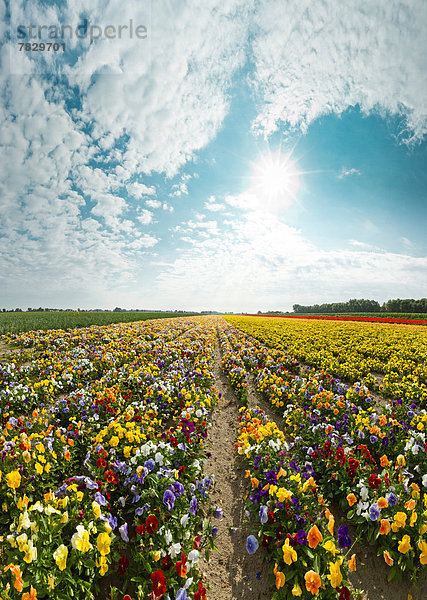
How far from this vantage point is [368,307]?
308 ft

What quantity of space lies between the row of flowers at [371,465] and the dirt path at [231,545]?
1020mm

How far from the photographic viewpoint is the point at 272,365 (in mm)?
9570

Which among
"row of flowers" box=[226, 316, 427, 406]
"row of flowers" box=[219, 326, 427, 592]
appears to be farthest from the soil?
"row of flowers" box=[226, 316, 427, 406]

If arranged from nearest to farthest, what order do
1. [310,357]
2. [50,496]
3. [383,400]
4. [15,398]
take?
1. [50,496]
2. [15,398]
3. [383,400]
4. [310,357]

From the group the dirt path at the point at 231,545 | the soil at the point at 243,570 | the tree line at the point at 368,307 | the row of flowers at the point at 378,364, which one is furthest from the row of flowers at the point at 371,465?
the tree line at the point at 368,307

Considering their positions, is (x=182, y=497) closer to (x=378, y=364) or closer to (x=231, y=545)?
(x=231, y=545)

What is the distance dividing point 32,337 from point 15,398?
446 inches

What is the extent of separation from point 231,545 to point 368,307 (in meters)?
107

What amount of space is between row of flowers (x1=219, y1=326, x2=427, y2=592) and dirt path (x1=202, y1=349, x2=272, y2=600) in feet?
3.35

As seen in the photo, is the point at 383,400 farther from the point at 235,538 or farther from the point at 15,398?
the point at 15,398

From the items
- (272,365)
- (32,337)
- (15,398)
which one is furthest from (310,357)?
(32,337)

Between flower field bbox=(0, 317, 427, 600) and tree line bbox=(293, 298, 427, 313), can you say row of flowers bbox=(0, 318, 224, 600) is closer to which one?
flower field bbox=(0, 317, 427, 600)

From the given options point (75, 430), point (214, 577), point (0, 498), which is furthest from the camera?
point (75, 430)

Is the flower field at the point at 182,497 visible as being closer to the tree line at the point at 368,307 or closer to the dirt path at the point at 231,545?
the dirt path at the point at 231,545
